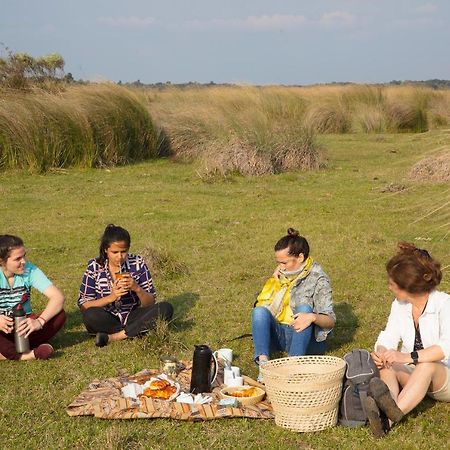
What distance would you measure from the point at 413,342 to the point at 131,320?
238 cm

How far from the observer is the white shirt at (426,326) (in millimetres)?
4090

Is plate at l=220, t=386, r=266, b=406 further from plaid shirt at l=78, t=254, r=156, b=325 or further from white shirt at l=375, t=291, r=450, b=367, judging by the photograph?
plaid shirt at l=78, t=254, r=156, b=325

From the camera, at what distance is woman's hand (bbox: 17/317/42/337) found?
205 inches

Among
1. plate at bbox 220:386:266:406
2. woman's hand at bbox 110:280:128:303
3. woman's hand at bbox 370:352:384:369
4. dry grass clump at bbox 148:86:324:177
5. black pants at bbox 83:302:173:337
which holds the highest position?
dry grass clump at bbox 148:86:324:177

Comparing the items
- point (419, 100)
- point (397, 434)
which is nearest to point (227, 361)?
point (397, 434)

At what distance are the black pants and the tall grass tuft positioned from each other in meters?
10.3

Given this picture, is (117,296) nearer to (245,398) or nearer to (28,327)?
(28,327)

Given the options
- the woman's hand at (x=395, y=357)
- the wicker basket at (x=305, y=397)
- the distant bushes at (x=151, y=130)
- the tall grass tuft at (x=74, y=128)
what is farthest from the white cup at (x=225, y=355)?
the tall grass tuft at (x=74, y=128)

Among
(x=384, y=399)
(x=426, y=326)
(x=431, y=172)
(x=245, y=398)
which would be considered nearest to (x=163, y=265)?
(x=245, y=398)

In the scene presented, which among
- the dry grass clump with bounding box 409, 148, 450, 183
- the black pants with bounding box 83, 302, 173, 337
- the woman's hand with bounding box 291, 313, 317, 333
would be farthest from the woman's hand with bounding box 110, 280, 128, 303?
the dry grass clump with bounding box 409, 148, 450, 183

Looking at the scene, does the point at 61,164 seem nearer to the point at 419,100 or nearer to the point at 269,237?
the point at 269,237

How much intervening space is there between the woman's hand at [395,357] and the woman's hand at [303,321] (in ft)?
2.29

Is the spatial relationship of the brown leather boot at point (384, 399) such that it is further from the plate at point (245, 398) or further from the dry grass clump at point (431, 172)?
the dry grass clump at point (431, 172)

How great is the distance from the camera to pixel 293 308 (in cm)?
505
